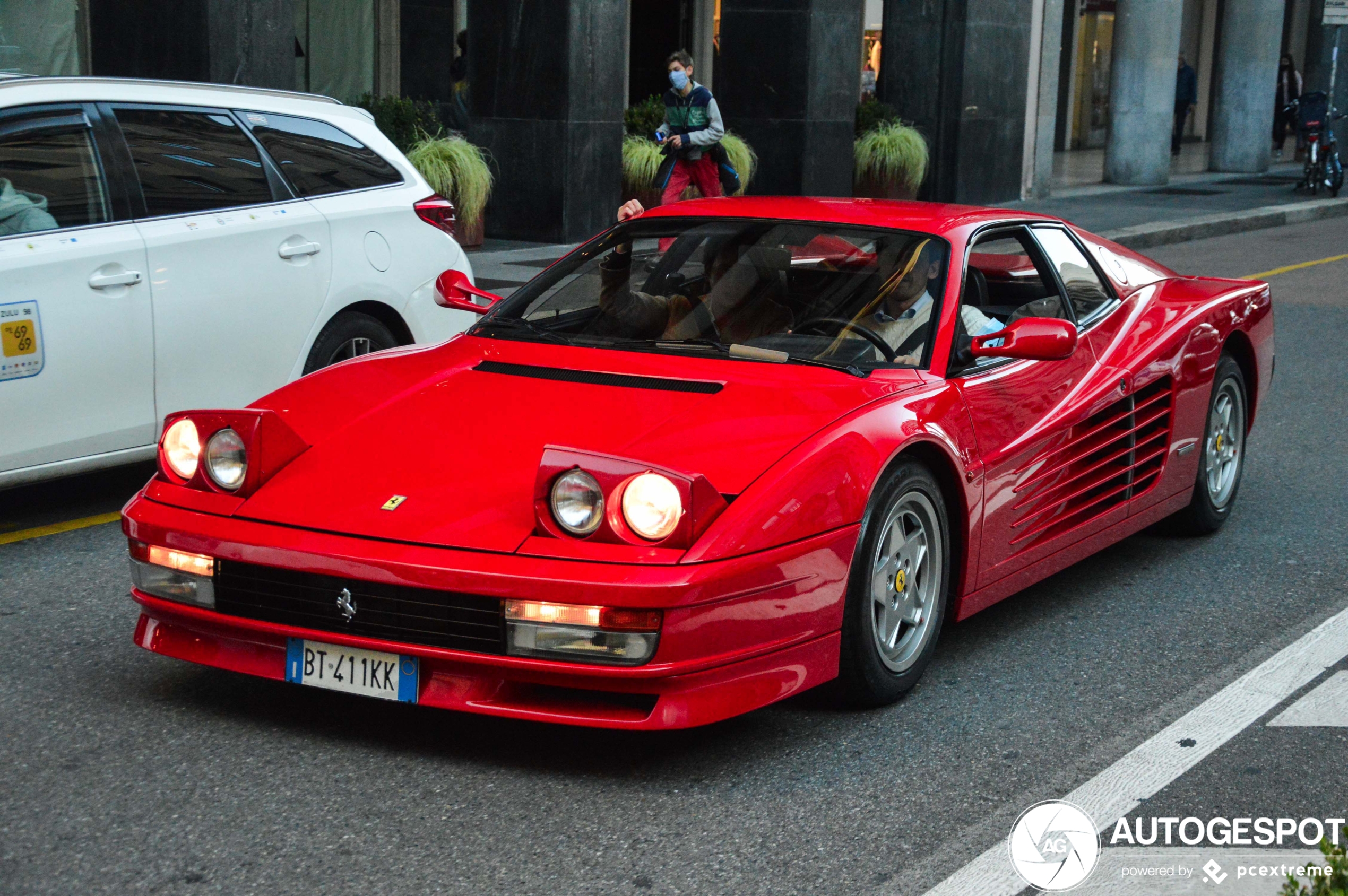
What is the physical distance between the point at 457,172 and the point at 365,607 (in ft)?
37.6

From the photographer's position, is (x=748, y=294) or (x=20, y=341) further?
(x=20, y=341)

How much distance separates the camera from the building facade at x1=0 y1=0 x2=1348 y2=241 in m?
13.4

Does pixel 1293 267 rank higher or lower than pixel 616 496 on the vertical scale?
lower

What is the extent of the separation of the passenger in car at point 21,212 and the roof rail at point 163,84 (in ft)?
1.36

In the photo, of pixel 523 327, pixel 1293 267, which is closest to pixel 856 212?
pixel 523 327

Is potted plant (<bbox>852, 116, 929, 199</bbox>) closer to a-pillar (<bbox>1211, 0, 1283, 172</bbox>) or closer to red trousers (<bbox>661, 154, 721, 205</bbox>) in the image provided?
red trousers (<bbox>661, 154, 721, 205</bbox>)

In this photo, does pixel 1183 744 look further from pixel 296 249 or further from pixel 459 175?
pixel 459 175

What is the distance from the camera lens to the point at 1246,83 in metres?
28.6

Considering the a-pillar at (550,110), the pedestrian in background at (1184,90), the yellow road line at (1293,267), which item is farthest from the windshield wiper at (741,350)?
the pedestrian in background at (1184,90)

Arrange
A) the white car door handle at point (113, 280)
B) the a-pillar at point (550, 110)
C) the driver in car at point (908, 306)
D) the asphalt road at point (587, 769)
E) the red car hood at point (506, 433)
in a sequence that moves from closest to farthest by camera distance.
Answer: the asphalt road at point (587, 769) < the red car hood at point (506, 433) < the driver in car at point (908, 306) < the white car door handle at point (113, 280) < the a-pillar at point (550, 110)

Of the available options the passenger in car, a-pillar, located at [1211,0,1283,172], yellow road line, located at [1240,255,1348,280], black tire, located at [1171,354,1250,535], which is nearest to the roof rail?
the passenger in car

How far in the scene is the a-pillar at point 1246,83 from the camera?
28297 mm

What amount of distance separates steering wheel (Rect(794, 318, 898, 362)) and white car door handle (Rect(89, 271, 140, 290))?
2596 mm

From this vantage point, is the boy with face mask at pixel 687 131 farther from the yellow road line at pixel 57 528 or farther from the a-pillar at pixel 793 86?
the yellow road line at pixel 57 528
